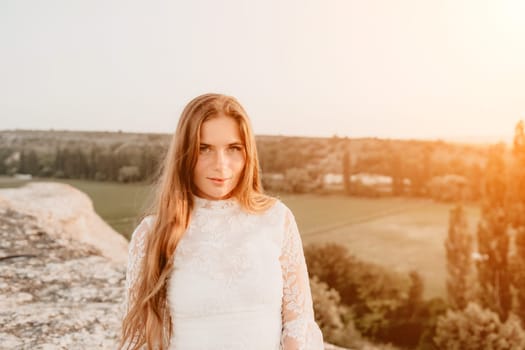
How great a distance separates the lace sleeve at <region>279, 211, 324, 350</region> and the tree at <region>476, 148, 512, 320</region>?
14743mm

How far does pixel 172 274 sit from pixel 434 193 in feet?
70.4

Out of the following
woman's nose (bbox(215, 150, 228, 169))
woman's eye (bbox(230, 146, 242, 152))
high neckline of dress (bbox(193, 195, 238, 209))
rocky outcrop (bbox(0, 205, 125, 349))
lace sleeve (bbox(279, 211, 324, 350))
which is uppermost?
woman's eye (bbox(230, 146, 242, 152))

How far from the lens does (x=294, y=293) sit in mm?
1633

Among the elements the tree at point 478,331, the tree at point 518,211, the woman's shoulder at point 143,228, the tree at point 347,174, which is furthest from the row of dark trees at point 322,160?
the woman's shoulder at point 143,228

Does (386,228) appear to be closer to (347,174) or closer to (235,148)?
(347,174)

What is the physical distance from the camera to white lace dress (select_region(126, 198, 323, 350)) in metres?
1.47

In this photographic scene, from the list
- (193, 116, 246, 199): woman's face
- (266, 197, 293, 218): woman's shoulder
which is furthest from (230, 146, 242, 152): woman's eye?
(266, 197, 293, 218): woman's shoulder

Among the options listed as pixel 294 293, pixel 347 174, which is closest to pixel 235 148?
pixel 294 293

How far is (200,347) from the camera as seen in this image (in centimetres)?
146

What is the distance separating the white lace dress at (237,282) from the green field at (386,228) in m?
16.9

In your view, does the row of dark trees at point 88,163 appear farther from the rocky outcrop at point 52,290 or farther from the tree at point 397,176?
the tree at point 397,176

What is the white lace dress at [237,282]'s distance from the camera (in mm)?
1469

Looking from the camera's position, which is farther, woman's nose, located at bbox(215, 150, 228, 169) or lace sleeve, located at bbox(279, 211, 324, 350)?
lace sleeve, located at bbox(279, 211, 324, 350)

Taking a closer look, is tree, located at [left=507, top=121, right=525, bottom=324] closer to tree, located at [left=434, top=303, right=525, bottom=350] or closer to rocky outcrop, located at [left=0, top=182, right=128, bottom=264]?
tree, located at [left=434, top=303, right=525, bottom=350]
